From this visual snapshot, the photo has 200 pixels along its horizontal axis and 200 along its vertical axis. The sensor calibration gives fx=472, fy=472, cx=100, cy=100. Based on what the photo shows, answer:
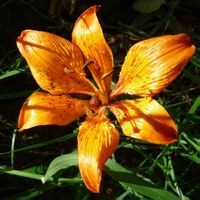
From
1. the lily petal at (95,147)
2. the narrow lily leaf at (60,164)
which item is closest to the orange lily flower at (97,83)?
the lily petal at (95,147)

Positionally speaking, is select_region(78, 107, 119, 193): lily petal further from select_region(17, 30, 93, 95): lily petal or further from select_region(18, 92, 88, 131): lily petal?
select_region(17, 30, 93, 95): lily petal

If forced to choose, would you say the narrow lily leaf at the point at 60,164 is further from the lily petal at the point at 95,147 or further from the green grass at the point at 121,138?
the green grass at the point at 121,138

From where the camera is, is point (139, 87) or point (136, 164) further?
point (136, 164)

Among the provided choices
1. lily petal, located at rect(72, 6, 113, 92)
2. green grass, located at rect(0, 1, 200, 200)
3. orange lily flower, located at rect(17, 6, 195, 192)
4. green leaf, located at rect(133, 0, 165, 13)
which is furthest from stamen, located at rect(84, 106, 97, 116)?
green leaf, located at rect(133, 0, 165, 13)

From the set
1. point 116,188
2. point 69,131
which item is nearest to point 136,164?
point 116,188

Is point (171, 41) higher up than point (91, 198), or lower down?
higher up

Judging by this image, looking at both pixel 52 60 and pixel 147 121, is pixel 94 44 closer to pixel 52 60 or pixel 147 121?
pixel 52 60

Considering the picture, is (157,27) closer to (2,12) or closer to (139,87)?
(139,87)

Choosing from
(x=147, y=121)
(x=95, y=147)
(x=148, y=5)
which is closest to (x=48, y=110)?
(x=95, y=147)
